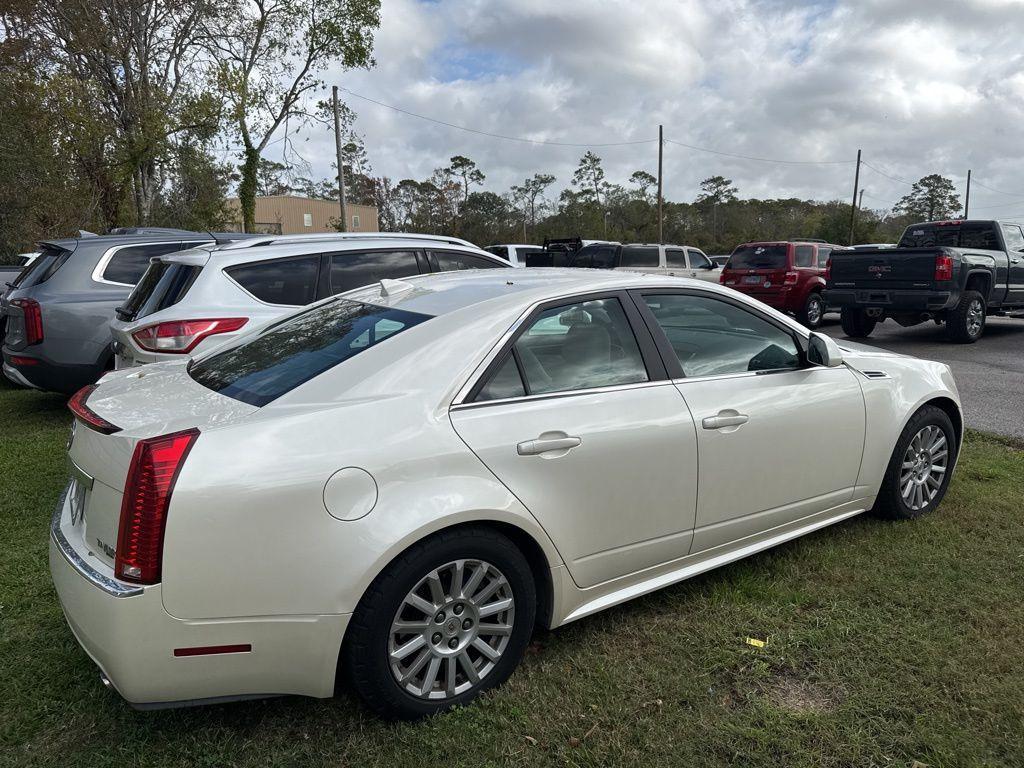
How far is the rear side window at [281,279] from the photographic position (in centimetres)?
569

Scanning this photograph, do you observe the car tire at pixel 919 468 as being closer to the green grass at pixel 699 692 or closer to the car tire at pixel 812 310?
the green grass at pixel 699 692

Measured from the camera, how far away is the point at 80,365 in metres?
6.80

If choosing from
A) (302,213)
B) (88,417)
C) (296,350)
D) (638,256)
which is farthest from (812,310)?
(302,213)

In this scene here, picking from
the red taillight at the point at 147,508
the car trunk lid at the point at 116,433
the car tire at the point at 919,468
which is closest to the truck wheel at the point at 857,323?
the car tire at the point at 919,468

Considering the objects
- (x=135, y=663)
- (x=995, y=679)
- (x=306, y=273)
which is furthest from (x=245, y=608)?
(x=306, y=273)

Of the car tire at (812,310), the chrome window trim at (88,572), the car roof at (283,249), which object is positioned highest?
the car roof at (283,249)

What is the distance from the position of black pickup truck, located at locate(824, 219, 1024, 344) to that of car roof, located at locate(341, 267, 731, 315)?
9.00 metres

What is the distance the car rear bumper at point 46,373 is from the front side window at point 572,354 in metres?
5.43

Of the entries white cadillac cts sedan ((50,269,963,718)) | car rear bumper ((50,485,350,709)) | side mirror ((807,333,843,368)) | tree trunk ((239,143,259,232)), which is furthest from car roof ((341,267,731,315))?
tree trunk ((239,143,259,232))

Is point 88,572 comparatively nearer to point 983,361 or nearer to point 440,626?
point 440,626

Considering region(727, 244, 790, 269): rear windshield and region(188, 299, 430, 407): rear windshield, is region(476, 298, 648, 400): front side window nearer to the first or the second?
region(188, 299, 430, 407): rear windshield

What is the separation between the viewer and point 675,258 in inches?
695

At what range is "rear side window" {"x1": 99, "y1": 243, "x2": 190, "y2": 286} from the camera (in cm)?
718

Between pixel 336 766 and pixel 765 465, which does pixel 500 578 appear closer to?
pixel 336 766
